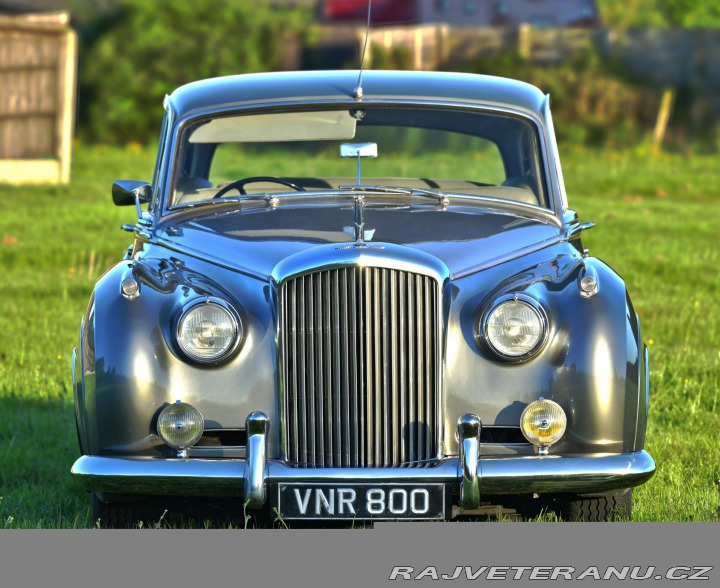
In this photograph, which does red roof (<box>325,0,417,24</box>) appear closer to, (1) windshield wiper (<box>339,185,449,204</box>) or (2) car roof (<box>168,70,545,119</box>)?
(2) car roof (<box>168,70,545,119</box>)

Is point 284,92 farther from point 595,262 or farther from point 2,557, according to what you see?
point 2,557

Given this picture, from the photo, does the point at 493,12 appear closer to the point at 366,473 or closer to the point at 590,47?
the point at 590,47

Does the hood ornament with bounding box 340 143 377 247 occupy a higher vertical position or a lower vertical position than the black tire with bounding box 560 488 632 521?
higher

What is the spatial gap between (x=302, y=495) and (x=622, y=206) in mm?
11809

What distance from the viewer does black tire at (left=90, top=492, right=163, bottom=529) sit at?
4496 mm

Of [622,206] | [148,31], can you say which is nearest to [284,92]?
[622,206]

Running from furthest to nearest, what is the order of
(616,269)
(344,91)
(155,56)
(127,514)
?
(155,56) → (616,269) → (344,91) → (127,514)

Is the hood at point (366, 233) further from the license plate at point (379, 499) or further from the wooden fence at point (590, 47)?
the wooden fence at point (590, 47)

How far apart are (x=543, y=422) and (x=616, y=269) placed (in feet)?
22.4

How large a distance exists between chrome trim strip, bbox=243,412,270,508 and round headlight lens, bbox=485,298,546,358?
30.4 inches

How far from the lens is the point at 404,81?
223 inches

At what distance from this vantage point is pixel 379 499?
4.04m

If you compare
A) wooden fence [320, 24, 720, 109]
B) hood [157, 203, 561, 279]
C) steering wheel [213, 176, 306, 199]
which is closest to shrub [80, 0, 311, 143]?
wooden fence [320, 24, 720, 109]

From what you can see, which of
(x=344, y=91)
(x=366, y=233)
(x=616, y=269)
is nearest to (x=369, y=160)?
(x=344, y=91)
